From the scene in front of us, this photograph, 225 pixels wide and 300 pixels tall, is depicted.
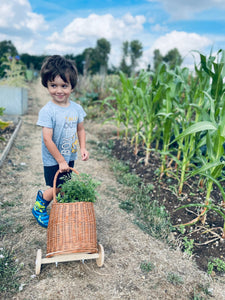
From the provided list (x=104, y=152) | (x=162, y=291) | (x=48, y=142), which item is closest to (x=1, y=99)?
(x=104, y=152)

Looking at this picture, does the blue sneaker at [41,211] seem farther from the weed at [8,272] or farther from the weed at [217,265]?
the weed at [217,265]

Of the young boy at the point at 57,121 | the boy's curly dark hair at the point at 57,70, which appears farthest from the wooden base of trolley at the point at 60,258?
the boy's curly dark hair at the point at 57,70

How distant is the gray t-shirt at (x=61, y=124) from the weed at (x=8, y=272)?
2.35ft

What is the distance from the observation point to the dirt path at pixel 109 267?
5.32ft

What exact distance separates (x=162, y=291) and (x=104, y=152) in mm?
2834

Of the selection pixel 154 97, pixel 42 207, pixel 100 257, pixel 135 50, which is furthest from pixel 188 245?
pixel 135 50

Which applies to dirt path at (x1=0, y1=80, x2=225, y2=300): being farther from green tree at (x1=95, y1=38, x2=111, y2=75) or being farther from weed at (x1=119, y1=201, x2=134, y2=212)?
green tree at (x1=95, y1=38, x2=111, y2=75)

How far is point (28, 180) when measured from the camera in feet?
10.0

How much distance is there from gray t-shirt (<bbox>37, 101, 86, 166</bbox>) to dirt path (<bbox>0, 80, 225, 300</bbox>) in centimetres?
67

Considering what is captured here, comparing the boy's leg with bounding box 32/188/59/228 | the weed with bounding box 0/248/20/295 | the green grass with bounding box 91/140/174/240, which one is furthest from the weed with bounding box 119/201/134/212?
the weed with bounding box 0/248/20/295

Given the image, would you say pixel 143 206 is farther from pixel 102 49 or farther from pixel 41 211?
pixel 102 49

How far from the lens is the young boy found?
1.78 metres

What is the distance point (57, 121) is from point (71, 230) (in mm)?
789

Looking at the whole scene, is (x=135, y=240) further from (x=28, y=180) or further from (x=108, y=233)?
(x=28, y=180)
